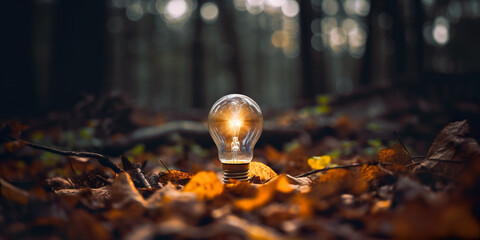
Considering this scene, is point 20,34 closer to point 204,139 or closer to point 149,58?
point 204,139

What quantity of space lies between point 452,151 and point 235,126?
1292 millimetres

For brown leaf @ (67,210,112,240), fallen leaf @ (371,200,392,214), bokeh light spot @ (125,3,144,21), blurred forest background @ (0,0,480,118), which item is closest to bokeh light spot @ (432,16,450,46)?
blurred forest background @ (0,0,480,118)

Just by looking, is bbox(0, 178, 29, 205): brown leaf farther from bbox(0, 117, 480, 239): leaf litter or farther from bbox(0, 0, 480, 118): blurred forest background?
bbox(0, 0, 480, 118): blurred forest background

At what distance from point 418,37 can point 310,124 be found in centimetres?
694

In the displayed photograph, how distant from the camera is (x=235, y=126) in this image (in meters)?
2.21

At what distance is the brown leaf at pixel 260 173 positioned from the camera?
2047 millimetres

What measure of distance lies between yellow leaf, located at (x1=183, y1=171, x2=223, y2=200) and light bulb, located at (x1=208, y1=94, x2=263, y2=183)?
26.2 inches

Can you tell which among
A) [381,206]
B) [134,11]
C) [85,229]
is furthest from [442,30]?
[85,229]

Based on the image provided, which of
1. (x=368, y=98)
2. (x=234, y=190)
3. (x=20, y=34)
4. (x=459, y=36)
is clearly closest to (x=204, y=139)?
(x=234, y=190)

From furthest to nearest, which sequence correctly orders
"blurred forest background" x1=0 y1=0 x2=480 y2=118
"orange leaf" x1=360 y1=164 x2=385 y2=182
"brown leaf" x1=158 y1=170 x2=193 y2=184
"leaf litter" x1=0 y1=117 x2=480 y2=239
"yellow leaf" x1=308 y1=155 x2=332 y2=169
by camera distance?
"blurred forest background" x1=0 y1=0 x2=480 y2=118 < "yellow leaf" x1=308 y1=155 x2=332 y2=169 < "brown leaf" x1=158 y1=170 x2=193 y2=184 < "orange leaf" x1=360 y1=164 x2=385 y2=182 < "leaf litter" x1=0 y1=117 x2=480 y2=239

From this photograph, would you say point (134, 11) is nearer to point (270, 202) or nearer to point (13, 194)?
point (13, 194)

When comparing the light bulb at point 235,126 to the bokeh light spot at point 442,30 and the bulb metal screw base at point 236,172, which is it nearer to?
the bulb metal screw base at point 236,172

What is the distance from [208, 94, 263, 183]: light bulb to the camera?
7.11 ft

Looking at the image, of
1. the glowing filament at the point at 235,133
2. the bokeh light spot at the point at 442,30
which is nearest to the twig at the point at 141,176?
the glowing filament at the point at 235,133
